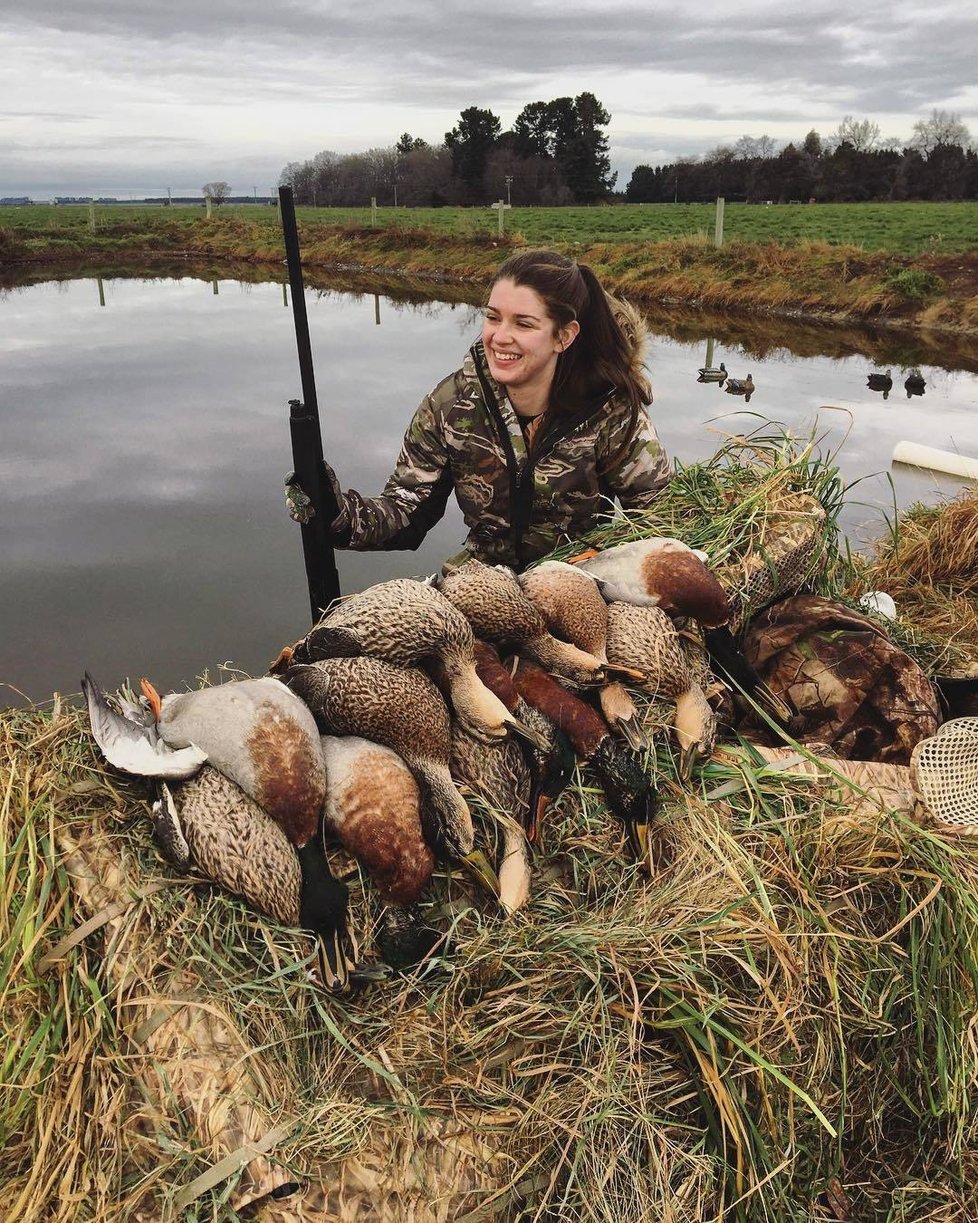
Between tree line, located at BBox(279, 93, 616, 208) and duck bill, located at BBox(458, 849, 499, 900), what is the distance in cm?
5654

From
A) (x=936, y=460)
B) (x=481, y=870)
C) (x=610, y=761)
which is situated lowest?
(x=936, y=460)


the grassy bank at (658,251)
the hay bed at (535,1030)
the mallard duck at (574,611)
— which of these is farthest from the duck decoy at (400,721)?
the grassy bank at (658,251)

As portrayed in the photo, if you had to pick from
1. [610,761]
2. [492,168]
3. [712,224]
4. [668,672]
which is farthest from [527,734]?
[492,168]

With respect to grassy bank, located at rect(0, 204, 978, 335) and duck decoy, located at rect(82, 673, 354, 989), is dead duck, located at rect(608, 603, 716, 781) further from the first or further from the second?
grassy bank, located at rect(0, 204, 978, 335)

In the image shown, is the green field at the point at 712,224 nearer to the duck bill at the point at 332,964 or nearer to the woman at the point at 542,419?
the woman at the point at 542,419

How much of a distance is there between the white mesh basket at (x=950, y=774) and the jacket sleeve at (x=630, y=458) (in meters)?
1.43

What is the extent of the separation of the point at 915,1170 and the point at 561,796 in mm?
1233

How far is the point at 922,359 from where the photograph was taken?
18.0 metres

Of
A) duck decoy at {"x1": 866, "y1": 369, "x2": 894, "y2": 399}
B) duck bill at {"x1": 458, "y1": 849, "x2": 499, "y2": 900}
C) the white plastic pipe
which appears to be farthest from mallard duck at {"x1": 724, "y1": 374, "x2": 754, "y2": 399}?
duck bill at {"x1": 458, "y1": 849, "x2": 499, "y2": 900}

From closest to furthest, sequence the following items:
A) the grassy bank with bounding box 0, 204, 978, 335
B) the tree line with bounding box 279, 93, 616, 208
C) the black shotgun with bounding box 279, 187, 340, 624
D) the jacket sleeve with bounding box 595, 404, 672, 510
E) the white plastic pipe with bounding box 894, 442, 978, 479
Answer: the black shotgun with bounding box 279, 187, 340, 624 < the jacket sleeve with bounding box 595, 404, 672, 510 < the white plastic pipe with bounding box 894, 442, 978, 479 < the grassy bank with bounding box 0, 204, 978, 335 < the tree line with bounding box 279, 93, 616, 208

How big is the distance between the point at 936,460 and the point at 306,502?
8.43 m

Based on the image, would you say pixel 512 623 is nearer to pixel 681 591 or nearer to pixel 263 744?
pixel 681 591

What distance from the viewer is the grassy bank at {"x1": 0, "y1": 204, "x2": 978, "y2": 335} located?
21.3 metres

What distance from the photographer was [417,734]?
75.0 inches
